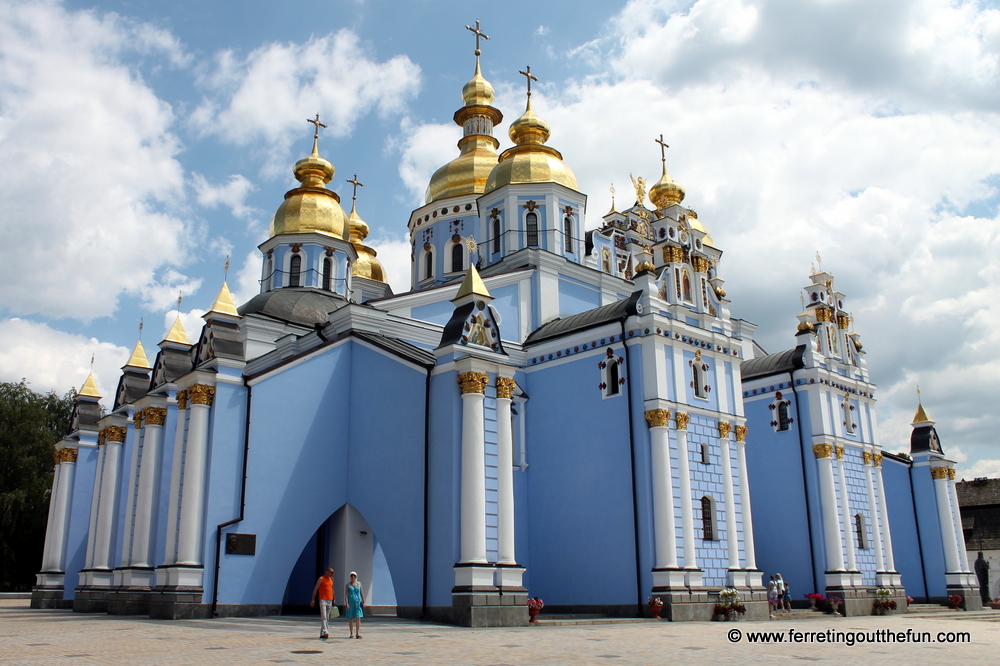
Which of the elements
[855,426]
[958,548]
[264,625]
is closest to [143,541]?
[264,625]

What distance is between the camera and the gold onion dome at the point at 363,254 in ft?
116

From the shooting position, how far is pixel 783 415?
23.4 meters

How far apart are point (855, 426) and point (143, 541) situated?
18.6 m

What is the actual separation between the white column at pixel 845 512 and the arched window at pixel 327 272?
15.9 meters

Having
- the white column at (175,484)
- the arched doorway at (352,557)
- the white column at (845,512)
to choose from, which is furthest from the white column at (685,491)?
the white column at (175,484)

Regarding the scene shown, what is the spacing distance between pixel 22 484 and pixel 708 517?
95.3 feet

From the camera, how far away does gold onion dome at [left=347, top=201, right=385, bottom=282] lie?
35.3 meters

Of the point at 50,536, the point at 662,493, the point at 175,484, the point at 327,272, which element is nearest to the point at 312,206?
the point at 327,272

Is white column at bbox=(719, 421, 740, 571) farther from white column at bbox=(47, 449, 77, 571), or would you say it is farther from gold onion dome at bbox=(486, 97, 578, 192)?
white column at bbox=(47, 449, 77, 571)

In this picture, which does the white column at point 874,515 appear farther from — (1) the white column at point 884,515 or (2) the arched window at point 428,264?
(2) the arched window at point 428,264

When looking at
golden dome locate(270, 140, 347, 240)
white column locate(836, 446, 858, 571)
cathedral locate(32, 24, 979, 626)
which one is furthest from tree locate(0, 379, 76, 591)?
white column locate(836, 446, 858, 571)

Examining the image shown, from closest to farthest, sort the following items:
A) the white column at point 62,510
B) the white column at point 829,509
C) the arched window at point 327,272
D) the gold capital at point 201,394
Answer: the gold capital at point 201,394 < the white column at point 829,509 < the white column at point 62,510 < the arched window at point 327,272

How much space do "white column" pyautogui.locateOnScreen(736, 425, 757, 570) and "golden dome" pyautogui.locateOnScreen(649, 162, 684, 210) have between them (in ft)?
39.2

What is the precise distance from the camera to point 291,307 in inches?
926
